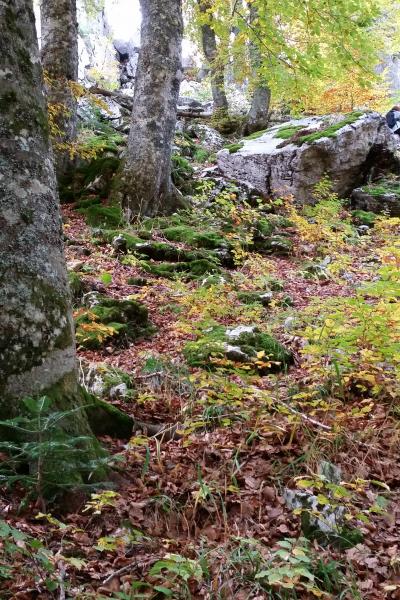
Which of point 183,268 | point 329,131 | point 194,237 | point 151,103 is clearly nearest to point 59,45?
point 151,103

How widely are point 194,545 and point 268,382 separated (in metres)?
1.81

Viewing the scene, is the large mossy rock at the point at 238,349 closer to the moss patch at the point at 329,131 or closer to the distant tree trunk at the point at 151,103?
the distant tree trunk at the point at 151,103

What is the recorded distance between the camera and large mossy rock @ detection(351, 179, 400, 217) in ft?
33.9

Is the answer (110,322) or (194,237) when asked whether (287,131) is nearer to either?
(194,237)

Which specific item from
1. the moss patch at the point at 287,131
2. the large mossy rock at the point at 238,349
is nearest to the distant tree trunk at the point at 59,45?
the large mossy rock at the point at 238,349

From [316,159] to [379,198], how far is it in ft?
5.48

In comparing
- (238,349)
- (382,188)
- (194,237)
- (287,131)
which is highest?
(287,131)

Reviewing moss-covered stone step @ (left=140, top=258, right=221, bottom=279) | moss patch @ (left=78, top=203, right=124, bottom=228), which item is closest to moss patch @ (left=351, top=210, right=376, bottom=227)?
moss-covered stone step @ (left=140, top=258, right=221, bottom=279)

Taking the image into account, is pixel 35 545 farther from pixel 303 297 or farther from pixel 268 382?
pixel 303 297

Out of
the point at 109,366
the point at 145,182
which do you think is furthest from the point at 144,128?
the point at 109,366

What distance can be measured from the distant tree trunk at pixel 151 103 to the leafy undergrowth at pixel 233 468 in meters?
2.64

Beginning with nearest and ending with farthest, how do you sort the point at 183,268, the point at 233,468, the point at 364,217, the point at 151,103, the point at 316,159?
the point at 233,468
the point at 183,268
the point at 151,103
the point at 364,217
the point at 316,159

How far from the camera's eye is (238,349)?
4141 mm

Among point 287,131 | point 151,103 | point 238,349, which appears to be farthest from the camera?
point 287,131
